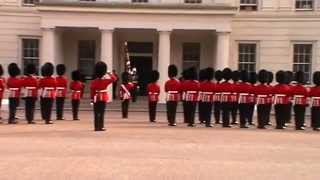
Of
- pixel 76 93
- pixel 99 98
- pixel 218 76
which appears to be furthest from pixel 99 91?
pixel 76 93

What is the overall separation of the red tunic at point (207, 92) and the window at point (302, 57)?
47.6 feet

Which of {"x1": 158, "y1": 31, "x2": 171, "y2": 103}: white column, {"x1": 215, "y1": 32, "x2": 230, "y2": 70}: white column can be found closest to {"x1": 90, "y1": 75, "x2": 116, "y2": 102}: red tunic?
{"x1": 158, "y1": 31, "x2": 171, "y2": 103}: white column

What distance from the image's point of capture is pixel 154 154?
532 inches

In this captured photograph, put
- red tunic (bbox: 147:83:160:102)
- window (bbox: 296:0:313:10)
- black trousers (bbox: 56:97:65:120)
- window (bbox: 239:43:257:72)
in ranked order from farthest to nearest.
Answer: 1. window (bbox: 239:43:257:72)
2. window (bbox: 296:0:313:10)
3. red tunic (bbox: 147:83:160:102)
4. black trousers (bbox: 56:97:65:120)

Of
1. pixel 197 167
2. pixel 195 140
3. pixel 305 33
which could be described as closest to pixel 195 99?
pixel 195 140

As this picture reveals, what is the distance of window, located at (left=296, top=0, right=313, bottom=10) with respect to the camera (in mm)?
35031

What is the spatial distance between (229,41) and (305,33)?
3859 mm

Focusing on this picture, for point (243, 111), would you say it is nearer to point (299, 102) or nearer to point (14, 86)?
point (299, 102)

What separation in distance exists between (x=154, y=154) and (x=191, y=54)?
896 inches

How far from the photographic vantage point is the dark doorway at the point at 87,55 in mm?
35875

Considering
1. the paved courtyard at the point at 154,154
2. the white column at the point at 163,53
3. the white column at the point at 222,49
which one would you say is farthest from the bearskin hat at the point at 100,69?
the white column at the point at 222,49

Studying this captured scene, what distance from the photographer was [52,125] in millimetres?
20516

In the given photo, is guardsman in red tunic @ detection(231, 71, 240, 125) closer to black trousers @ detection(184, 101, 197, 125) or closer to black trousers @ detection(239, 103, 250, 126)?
black trousers @ detection(239, 103, 250, 126)

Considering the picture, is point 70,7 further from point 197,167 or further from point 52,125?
point 197,167
